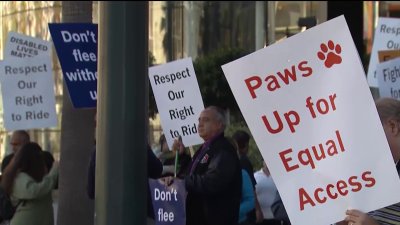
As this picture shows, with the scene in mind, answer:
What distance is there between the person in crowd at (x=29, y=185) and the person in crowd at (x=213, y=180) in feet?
5.11

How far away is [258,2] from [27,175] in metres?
17.7

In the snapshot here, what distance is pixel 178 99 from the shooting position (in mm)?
8336

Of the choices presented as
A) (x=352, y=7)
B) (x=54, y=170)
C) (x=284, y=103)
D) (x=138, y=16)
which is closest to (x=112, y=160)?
(x=138, y=16)

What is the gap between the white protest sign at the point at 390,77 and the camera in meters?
7.43

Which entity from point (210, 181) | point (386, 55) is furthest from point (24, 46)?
point (386, 55)

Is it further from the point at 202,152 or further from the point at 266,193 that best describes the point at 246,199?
the point at 266,193

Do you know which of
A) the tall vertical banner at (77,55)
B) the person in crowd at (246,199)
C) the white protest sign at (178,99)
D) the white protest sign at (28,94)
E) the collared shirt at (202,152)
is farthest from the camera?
the white protest sign at (28,94)

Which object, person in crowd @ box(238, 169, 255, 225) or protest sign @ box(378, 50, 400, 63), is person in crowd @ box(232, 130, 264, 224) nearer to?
person in crowd @ box(238, 169, 255, 225)

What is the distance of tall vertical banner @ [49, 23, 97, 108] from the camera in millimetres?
7605

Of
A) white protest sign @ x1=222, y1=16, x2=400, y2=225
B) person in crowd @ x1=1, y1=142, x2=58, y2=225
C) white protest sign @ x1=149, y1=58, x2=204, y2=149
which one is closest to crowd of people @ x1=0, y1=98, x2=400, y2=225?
person in crowd @ x1=1, y1=142, x2=58, y2=225

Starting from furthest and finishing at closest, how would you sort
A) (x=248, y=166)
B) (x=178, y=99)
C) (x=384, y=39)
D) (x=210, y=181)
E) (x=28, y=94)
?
(x=384, y=39) < (x=28, y=94) < (x=178, y=99) < (x=248, y=166) < (x=210, y=181)

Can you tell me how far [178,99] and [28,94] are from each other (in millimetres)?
1502

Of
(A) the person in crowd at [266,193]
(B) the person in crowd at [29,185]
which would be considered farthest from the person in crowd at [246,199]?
(B) the person in crowd at [29,185]

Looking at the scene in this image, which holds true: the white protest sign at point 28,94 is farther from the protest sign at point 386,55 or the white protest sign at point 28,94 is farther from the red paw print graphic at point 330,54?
the red paw print graphic at point 330,54
